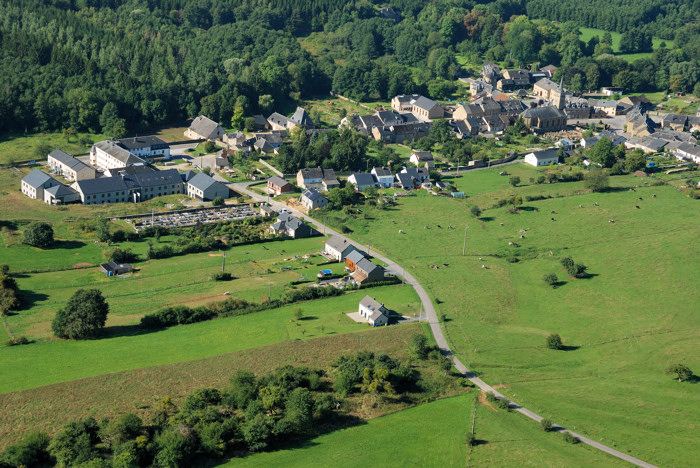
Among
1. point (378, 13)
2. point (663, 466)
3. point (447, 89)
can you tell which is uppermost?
point (378, 13)

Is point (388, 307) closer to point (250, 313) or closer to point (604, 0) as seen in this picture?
point (250, 313)

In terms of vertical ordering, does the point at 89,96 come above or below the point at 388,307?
above

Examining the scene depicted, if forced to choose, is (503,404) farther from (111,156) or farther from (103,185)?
(111,156)

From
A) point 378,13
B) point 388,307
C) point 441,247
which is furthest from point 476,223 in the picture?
point 378,13

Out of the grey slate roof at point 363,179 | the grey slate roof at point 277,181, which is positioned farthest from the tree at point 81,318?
the grey slate roof at point 363,179

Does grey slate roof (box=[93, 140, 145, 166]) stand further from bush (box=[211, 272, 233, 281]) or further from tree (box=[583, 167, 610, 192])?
tree (box=[583, 167, 610, 192])

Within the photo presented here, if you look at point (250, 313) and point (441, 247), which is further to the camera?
point (441, 247)

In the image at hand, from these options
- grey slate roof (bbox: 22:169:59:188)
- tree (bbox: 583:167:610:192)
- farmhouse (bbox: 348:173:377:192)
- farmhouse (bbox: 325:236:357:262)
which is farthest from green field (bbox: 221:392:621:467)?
grey slate roof (bbox: 22:169:59:188)
